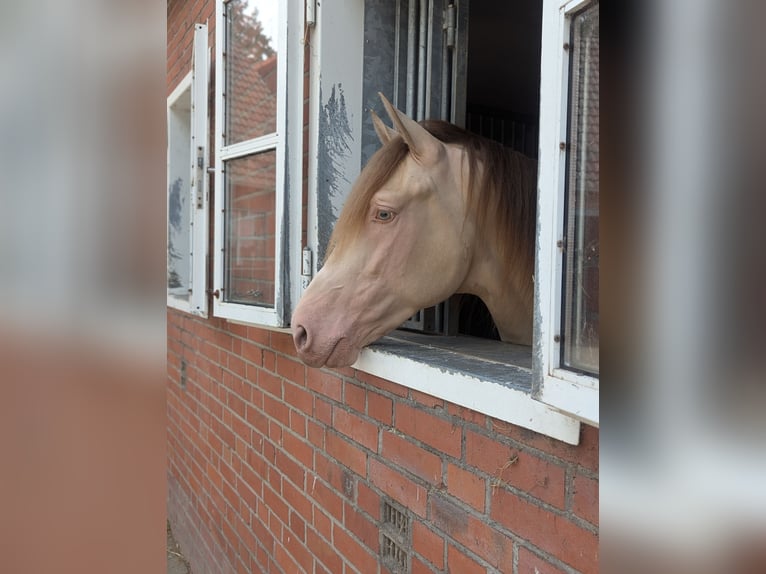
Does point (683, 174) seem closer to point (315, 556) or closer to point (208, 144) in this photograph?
point (315, 556)

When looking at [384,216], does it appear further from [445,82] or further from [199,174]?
[199,174]

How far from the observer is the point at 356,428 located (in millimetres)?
2057

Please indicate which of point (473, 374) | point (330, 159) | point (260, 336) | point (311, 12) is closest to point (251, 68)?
point (311, 12)

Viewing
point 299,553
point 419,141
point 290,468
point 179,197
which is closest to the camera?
point 419,141

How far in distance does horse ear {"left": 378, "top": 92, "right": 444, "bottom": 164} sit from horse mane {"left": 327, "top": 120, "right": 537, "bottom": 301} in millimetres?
47

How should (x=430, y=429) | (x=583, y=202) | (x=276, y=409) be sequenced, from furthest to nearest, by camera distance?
1. (x=276, y=409)
2. (x=430, y=429)
3. (x=583, y=202)

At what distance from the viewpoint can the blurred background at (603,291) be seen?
11.1 inches

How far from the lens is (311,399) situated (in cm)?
238

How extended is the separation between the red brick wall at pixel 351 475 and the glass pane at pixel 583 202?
219 millimetres

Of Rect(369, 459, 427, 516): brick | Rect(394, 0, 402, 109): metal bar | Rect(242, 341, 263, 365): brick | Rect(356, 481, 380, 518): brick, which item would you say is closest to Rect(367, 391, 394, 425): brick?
Rect(369, 459, 427, 516): brick

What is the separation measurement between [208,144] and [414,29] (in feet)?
5.53

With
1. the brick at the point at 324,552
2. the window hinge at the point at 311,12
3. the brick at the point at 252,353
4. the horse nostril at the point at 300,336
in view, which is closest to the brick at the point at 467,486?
the horse nostril at the point at 300,336

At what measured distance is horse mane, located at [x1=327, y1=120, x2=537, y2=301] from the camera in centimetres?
178

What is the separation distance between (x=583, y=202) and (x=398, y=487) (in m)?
1.14
